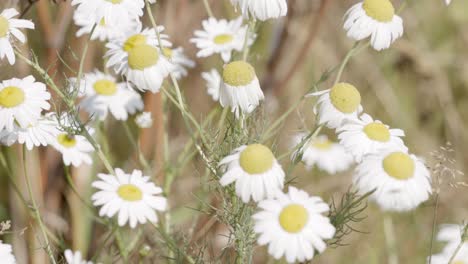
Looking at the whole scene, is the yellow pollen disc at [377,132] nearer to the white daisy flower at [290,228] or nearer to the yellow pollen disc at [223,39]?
the white daisy flower at [290,228]

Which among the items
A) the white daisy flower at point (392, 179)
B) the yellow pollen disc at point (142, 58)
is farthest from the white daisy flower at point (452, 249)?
the yellow pollen disc at point (142, 58)

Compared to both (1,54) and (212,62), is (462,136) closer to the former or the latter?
(212,62)

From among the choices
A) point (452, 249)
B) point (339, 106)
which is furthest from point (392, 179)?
point (452, 249)

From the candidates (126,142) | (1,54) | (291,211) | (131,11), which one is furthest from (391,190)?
(126,142)

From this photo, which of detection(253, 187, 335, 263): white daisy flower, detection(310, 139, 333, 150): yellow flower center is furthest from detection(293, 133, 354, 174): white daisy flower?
detection(253, 187, 335, 263): white daisy flower

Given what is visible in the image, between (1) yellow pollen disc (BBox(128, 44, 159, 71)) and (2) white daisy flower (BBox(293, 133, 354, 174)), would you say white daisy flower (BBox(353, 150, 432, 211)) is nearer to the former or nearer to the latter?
(1) yellow pollen disc (BBox(128, 44, 159, 71))

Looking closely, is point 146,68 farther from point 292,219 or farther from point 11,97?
point 292,219
